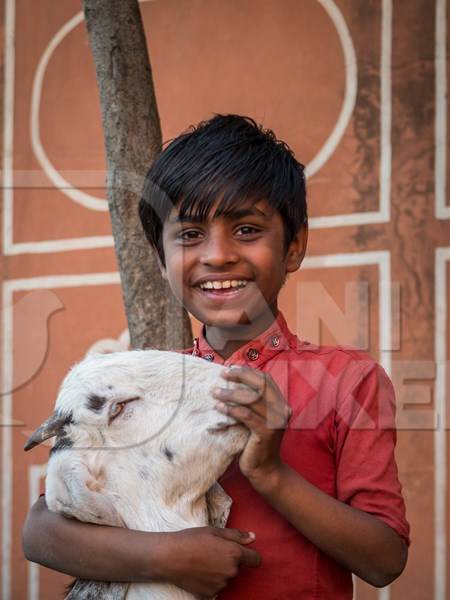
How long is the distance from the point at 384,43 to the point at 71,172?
1651mm

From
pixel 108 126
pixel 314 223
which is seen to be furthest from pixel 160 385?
pixel 314 223

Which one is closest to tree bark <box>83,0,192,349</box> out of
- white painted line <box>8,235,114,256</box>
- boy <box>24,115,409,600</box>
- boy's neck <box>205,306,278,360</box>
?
boy <box>24,115,409,600</box>

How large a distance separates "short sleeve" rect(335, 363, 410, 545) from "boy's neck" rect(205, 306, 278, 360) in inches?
11.2

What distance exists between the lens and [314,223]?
4.18 metres

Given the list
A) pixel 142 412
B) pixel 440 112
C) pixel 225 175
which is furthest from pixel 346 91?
pixel 142 412

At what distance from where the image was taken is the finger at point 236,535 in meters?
1.76

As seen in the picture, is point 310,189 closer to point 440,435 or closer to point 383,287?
point 383,287

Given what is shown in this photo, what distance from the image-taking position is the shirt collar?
2.07 meters

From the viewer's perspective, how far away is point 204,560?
170cm

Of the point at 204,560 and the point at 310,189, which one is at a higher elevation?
the point at 310,189

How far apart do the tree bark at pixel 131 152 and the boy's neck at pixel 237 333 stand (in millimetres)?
724

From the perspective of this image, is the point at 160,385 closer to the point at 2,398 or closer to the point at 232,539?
the point at 232,539

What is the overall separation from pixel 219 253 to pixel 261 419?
1.47 feet

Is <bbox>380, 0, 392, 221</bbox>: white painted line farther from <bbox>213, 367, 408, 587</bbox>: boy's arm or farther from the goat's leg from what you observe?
the goat's leg
